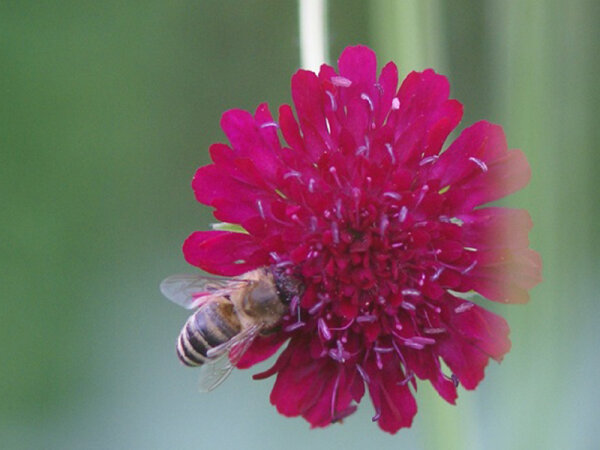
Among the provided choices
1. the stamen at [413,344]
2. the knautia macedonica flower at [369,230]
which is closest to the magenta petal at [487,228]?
the knautia macedonica flower at [369,230]

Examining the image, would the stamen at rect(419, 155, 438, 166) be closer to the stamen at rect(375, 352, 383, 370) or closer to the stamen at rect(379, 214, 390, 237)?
the stamen at rect(379, 214, 390, 237)

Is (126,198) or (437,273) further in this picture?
(126,198)

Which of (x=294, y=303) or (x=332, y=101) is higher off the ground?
(x=332, y=101)

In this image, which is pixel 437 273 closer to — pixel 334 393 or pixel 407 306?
pixel 407 306

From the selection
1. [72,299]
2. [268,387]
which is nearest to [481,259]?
[268,387]

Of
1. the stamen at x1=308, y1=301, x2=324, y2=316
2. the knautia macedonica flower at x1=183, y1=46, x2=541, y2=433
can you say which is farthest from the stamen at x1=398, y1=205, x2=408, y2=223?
the stamen at x1=308, y1=301, x2=324, y2=316

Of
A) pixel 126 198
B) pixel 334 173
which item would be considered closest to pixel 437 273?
pixel 334 173
